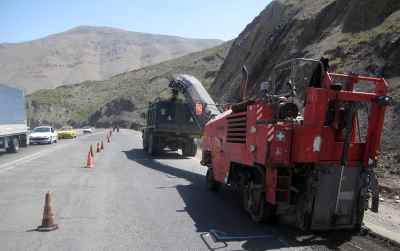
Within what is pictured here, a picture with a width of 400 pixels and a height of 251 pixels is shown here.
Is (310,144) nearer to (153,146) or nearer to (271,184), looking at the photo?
(271,184)

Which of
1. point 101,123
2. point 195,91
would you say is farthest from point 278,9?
point 101,123

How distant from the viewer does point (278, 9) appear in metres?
48.4

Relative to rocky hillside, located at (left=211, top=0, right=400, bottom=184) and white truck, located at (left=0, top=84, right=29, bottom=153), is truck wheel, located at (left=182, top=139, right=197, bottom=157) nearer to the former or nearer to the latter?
rocky hillside, located at (left=211, top=0, right=400, bottom=184)

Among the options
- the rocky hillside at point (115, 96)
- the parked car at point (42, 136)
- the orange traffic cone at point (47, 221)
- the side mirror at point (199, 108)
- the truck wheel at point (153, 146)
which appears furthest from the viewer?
the rocky hillside at point (115, 96)

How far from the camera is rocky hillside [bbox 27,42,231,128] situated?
104562mm

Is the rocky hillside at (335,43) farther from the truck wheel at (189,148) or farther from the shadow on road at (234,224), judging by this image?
the truck wheel at (189,148)

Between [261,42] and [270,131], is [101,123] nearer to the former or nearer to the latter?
[261,42]

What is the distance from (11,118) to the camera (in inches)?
1061

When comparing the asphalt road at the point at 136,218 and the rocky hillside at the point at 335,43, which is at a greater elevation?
the rocky hillside at the point at 335,43

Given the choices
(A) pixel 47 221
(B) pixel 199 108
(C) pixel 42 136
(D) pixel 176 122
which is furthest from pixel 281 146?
(C) pixel 42 136

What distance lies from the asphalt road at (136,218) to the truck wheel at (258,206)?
168mm

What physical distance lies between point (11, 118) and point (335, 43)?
19321 millimetres

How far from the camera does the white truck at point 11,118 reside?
25.5 metres

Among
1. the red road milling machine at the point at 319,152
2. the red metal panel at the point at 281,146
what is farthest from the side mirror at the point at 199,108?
the red metal panel at the point at 281,146
